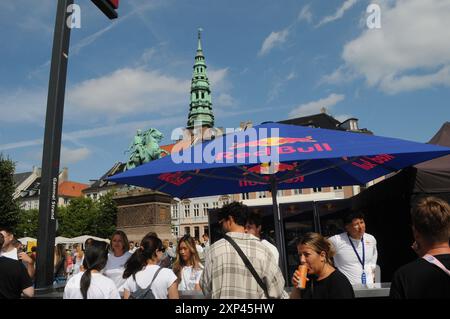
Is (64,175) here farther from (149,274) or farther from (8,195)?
(149,274)

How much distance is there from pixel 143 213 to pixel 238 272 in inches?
946

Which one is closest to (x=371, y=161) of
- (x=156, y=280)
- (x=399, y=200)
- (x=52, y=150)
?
(x=399, y=200)

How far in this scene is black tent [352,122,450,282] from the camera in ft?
21.6

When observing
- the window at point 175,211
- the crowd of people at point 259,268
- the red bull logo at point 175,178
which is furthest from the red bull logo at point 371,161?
the window at point 175,211

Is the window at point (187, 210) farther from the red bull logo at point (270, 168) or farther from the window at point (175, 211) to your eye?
the red bull logo at point (270, 168)

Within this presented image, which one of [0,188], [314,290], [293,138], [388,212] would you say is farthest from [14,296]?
[0,188]

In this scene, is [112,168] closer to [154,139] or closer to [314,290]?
[154,139]

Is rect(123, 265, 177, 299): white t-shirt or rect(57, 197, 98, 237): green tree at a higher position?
rect(57, 197, 98, 237): green tree

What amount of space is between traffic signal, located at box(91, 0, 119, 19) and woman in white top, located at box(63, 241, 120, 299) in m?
3.73

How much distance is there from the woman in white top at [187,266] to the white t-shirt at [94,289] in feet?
6.89

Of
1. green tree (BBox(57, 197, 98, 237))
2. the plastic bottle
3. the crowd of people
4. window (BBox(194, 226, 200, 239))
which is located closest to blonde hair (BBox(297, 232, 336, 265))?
the crowd of people

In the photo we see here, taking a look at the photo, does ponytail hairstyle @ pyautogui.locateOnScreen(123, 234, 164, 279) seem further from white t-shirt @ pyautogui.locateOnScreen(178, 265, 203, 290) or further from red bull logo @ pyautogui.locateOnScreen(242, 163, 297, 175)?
red bull logo @ pyautogui.locateOnScreen(242, 163, 297, 175)

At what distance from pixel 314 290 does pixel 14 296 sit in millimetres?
2918
